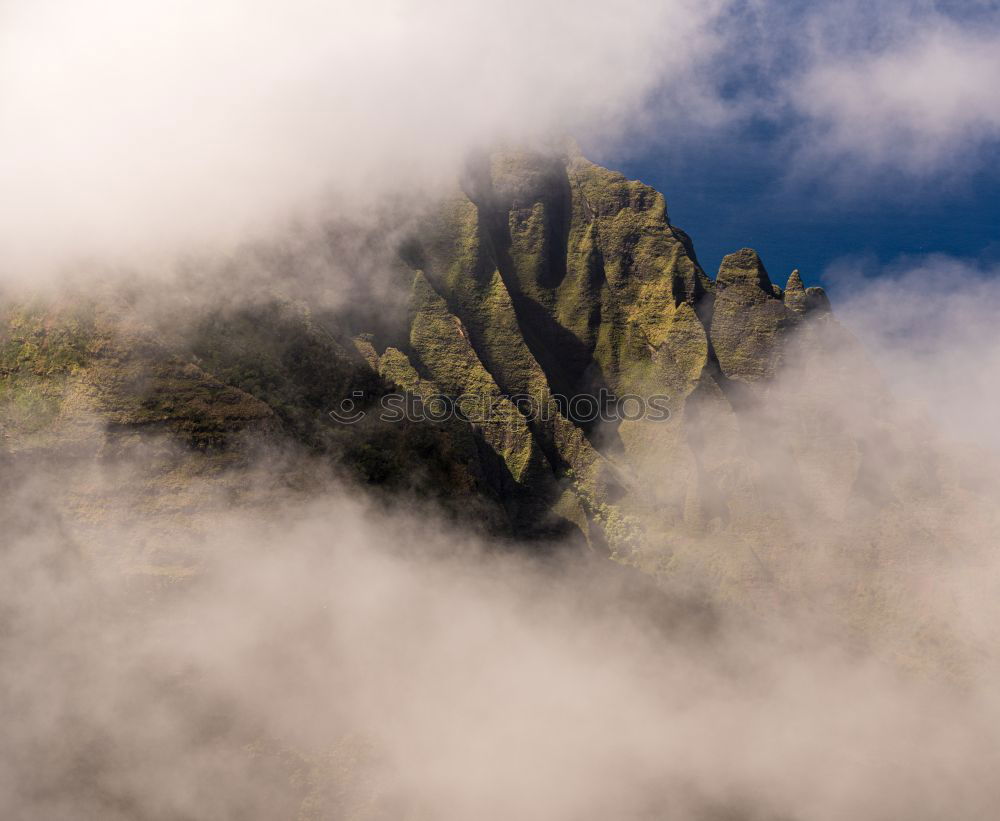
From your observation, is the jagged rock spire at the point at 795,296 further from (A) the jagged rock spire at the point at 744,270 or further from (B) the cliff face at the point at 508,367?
(A) the jagged rock spire at the point at 744,270

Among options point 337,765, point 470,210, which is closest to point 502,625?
point 337,765

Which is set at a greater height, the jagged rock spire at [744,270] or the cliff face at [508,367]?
the jagged rock spire at [744,270]

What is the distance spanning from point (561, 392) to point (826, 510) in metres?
28.8

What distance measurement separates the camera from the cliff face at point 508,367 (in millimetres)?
47531

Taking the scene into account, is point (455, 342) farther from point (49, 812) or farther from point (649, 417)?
point (49, 812)

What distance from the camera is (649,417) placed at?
78.1 m
